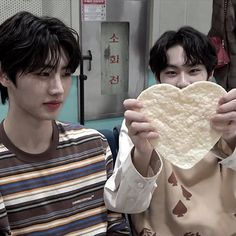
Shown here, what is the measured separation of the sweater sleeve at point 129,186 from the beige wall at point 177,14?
2.69 metres

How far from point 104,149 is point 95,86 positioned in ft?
7.67

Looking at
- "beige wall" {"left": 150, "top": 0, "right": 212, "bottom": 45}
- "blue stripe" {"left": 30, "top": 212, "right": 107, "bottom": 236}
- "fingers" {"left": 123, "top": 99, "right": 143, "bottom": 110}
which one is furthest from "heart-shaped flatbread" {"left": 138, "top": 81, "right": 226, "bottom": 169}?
"beige wall" {"left": 150, "top": 0, "right": 212, "bottom": 45}

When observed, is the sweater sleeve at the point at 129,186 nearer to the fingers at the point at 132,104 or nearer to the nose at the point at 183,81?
the fingers at the point at 132,104

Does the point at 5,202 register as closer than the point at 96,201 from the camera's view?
Yes

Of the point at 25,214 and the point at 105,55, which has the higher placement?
the point at 105,55

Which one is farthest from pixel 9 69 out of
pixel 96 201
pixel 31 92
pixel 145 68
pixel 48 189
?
pixel 145 68

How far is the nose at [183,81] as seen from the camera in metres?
1.17

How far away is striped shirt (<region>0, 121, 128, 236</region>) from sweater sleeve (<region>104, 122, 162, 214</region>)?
8 cm

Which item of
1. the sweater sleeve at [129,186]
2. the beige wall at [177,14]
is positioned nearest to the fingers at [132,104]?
the sweater sleeve at [129,186]

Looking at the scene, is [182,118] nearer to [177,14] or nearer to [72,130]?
[72,130]

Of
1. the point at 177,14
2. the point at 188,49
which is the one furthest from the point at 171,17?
the point at 188,49

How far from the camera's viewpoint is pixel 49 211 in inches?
41.1

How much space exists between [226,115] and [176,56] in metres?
0.40

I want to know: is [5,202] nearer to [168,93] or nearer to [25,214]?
[25,214]
